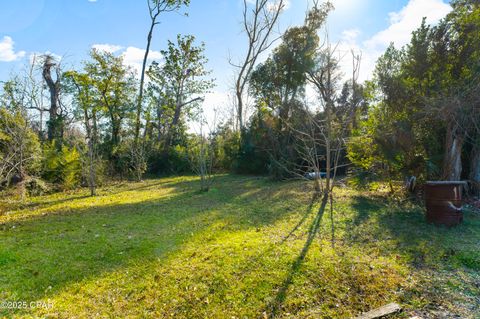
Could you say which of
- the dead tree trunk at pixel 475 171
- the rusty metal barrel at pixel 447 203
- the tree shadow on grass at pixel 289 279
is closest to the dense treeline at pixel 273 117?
the dead tree trunk at pixel 475 171

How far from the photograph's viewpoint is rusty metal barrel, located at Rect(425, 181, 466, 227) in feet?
14.7

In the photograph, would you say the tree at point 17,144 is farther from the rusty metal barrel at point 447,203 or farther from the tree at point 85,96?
the rusty metal barrel at point 447,203

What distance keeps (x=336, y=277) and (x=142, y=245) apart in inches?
102

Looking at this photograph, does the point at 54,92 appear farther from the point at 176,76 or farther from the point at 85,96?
the point at 176,76

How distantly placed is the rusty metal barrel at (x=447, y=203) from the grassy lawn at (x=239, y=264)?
0.21 meters

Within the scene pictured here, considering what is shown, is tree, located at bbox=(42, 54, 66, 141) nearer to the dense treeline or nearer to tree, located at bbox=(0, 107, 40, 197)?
the dense treeline

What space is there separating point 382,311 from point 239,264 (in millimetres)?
1455

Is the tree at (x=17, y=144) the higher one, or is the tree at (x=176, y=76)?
the tree at (x=176, y=76)

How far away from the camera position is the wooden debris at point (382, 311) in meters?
2.21

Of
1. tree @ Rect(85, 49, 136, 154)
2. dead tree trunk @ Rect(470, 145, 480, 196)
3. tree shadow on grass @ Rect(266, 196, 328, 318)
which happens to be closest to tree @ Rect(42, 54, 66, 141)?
tree @ Rect(85, 49, 136, 154)

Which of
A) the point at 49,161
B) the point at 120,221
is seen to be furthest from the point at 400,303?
the point at 49,161

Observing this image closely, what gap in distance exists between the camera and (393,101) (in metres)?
6.68

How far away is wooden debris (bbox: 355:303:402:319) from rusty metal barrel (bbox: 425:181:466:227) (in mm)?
3024

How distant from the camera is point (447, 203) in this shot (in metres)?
4.47
